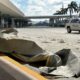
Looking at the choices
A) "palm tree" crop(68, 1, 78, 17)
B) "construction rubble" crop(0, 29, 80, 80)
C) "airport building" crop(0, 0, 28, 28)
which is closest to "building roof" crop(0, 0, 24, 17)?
"airport building" crop(0, 0, 28, 28)

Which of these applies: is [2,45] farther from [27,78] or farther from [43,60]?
[27,78]

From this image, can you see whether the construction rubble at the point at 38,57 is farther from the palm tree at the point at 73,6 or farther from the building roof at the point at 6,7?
the palm tree at the point at 73,6

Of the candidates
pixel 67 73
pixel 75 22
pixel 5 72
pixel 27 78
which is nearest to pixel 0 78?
pixel 5 72

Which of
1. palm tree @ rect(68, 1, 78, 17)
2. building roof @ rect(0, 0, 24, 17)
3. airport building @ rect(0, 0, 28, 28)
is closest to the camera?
building roof @ rect(0, 0, 24, 17)

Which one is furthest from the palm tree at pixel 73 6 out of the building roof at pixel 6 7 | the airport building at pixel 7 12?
the building roof at pixel 6 7

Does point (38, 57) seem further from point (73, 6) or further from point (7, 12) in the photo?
point (73, 6)

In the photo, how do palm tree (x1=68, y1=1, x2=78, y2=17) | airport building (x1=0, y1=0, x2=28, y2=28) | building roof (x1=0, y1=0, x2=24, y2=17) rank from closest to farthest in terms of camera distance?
1. building roof (x1=0, y1=0, x2=24, y2=17)
2. airport building (x1=0, y1=0, x2=28, y2=28)
3. palm tree (x1=68, y1=1, x2=78, y2=17)

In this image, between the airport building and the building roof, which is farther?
the airport building

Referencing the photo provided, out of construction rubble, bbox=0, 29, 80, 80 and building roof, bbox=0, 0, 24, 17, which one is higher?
building roof, bbox=0, 0, 24, 17

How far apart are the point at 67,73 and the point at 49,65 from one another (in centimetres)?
83

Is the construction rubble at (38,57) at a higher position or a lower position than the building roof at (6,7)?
lower

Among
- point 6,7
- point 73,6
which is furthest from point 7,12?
point 73,6

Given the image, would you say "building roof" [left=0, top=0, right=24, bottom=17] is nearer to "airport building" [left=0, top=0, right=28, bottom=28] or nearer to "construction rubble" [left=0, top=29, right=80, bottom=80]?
"airport building" [left=0, top=0, right=28, bottom=28]

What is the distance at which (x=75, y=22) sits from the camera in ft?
126
